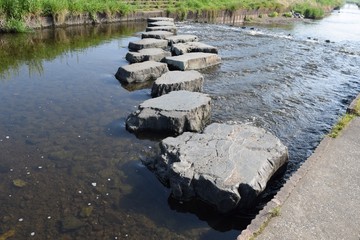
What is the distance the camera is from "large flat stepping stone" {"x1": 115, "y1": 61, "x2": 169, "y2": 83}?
9.05 meters

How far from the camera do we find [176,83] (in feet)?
26.6

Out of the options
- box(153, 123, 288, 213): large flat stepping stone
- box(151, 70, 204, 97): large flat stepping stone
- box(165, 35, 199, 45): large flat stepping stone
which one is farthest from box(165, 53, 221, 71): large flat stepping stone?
box(153, 123, 288, 213): large flat stepping stone

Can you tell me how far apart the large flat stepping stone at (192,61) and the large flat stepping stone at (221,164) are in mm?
4731

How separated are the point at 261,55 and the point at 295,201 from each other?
10.0 meters

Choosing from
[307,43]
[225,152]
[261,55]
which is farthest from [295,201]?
[307,43]

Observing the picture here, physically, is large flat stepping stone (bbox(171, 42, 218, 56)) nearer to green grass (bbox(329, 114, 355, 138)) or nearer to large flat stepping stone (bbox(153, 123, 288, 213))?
green grass (bbox(329, 114, 355, 138))

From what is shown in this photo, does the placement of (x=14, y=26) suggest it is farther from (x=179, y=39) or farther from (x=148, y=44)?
(x=179, y=39)

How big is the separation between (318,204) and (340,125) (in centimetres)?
280

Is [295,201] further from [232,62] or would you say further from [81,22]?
[81,22]

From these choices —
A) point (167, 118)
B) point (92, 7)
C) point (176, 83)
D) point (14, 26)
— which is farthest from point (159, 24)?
point (167, 118)

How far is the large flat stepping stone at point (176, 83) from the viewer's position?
809 centimetres

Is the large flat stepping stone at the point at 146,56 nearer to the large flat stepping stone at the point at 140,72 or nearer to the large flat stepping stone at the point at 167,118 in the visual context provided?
the large flat stepping stone at the point at 140,72

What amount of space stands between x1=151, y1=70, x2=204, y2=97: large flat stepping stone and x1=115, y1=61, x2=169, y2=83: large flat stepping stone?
78cm

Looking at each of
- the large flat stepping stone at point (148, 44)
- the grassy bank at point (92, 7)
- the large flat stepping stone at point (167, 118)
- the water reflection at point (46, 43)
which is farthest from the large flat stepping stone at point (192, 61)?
the grassy bank at point (92, 7)
